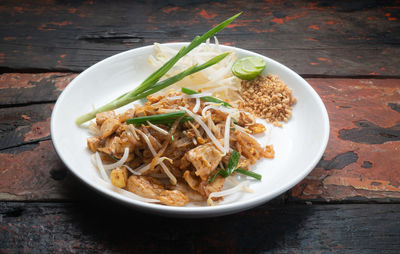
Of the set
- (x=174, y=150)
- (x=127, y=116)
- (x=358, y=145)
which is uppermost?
(x=127, y=116)

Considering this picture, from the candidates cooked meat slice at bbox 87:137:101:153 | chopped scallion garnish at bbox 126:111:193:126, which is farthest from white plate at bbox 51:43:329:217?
chopped scallion garnish at bbox 126:111:193:126

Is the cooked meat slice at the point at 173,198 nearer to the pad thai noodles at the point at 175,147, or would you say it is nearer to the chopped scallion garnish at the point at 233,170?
the pad thai noodles at the point at 175,147

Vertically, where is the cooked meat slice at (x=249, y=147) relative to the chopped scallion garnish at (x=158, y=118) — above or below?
below

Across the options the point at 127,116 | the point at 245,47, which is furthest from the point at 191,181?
the point at 245,47

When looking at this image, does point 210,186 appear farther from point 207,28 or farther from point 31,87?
point 207,28

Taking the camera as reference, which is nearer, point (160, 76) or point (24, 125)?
point (160, 76)

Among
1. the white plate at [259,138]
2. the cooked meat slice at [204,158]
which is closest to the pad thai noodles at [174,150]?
the cooked meat slice at [204,158]

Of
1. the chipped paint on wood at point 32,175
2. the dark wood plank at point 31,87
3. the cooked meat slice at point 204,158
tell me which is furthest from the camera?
the dark wood plank at point 31,87
